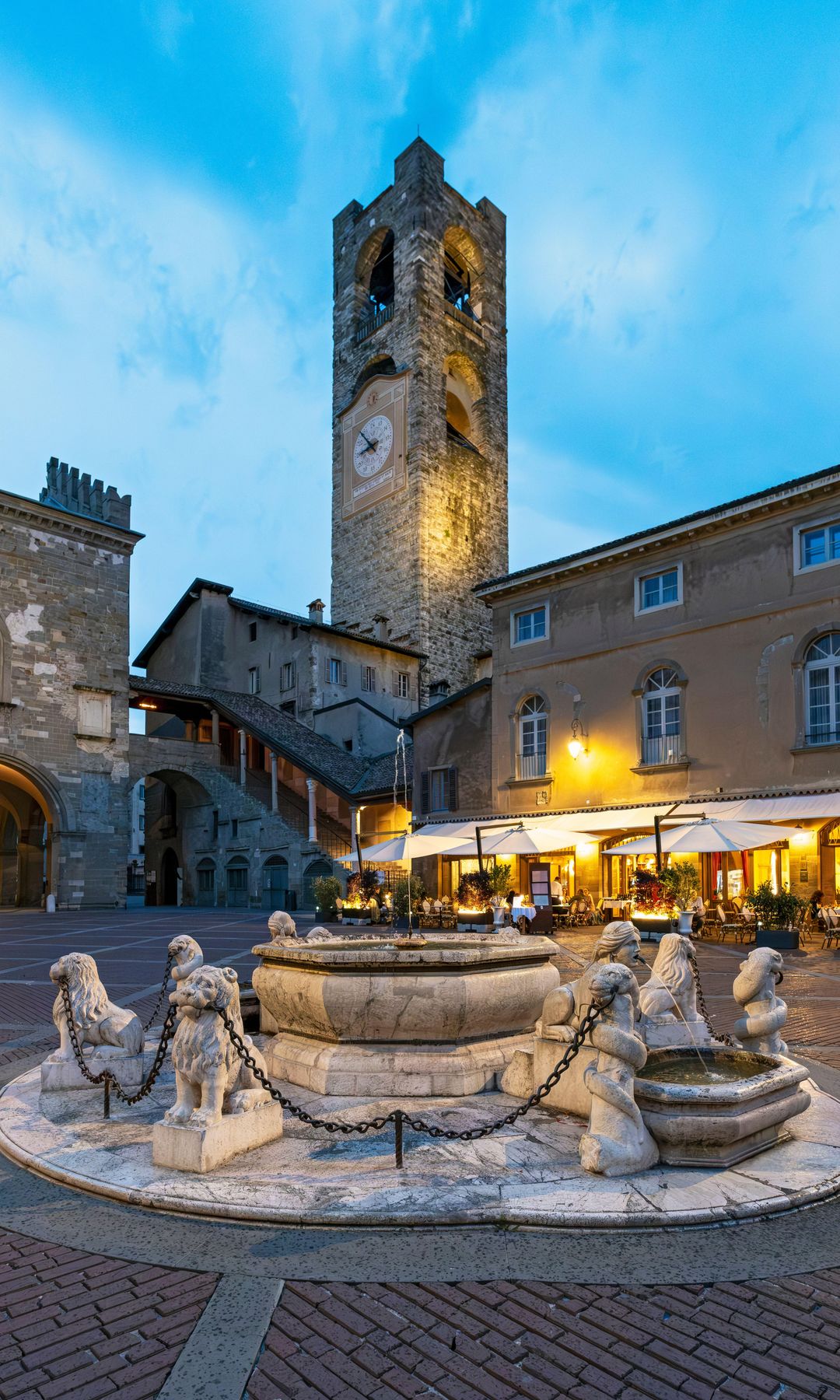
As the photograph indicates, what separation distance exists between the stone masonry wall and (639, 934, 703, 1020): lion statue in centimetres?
2745

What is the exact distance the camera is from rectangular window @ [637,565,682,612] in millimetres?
22581

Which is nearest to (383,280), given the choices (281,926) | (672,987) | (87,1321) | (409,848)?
(409,848)

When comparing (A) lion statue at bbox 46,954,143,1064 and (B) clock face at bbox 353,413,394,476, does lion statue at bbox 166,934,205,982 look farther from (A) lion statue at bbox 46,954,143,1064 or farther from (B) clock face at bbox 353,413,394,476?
(B) clock face at bbox 353,413,394,476

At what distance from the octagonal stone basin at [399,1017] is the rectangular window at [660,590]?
17864 millimetres

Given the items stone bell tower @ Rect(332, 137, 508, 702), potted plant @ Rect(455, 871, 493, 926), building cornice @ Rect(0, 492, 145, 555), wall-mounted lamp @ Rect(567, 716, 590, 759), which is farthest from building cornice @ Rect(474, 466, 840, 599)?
building cornice @ Rect(0, 492, 145, 555)

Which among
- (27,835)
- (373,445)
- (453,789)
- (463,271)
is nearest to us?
(453,789)

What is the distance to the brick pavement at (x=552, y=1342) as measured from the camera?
9.13 feet

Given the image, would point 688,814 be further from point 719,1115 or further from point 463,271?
point 463,271

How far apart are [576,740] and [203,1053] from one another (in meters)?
20.2

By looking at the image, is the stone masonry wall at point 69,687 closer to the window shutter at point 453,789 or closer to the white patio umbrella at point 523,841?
the window shutter at point 453,789

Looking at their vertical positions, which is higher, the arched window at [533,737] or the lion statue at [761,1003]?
the arched window at [533,737]

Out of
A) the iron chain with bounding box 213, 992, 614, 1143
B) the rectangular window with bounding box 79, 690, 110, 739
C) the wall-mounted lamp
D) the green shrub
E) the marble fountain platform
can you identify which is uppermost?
the rectangular window with bounding box 79, 690, 110, 739

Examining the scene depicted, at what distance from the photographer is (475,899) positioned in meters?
19.6

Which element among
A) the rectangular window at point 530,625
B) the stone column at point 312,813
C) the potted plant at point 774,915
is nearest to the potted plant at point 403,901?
the potted plant at point 774,915
